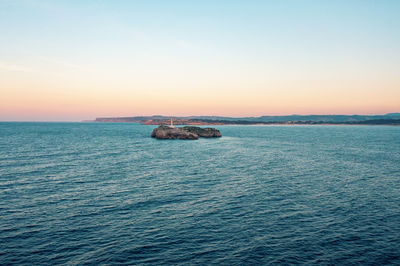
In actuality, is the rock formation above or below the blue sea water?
above

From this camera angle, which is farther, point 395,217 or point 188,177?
point 188,177

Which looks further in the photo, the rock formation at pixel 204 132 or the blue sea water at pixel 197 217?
the rock formation at pixel 204 132

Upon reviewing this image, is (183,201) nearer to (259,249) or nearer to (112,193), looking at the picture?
(112,193)

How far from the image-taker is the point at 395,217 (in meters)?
21.4

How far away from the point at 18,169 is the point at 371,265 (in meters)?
45.2

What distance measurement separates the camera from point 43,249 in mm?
15852

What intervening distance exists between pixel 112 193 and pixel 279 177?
72.8 ft

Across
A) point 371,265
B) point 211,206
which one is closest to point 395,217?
point 371,265

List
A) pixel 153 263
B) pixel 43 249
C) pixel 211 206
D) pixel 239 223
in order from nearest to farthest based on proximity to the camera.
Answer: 1. pixel 153 263
2. pixel 43 249
3. pixel 239 223
4. pixel 211 206

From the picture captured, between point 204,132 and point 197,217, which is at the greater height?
point 204,132

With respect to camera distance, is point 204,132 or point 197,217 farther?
point 204,132

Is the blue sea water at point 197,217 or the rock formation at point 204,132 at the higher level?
the rock formation at point 204,132

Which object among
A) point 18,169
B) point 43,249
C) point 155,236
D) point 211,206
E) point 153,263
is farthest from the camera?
point 18,169

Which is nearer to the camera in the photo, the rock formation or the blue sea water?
the blue sea water
